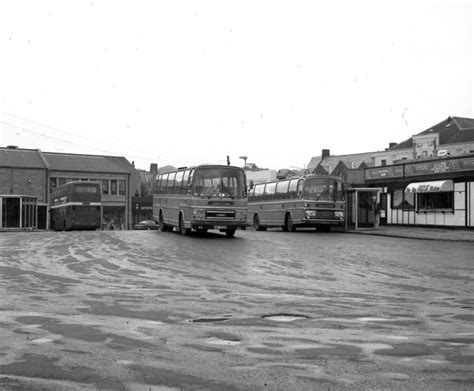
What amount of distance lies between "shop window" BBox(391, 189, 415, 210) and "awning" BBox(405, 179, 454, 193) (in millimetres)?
800

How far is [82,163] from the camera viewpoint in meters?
89.4

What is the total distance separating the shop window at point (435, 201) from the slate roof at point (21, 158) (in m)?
56.5

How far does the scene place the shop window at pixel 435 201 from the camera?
1446 inches

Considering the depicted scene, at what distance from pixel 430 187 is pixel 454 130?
147ft

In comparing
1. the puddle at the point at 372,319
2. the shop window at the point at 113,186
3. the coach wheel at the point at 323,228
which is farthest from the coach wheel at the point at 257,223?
the shop window at the point at 113,186

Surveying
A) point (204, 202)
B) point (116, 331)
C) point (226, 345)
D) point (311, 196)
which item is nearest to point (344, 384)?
point (226, 345)

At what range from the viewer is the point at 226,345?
666 centimetres

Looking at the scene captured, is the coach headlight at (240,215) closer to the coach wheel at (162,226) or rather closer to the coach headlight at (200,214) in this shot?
the coach headlight at (200,214)

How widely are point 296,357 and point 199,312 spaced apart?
2932 mm

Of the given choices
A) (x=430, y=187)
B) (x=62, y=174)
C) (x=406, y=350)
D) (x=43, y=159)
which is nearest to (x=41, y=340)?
(x=406, y=350)

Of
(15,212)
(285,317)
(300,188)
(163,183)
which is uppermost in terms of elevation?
(163,183)

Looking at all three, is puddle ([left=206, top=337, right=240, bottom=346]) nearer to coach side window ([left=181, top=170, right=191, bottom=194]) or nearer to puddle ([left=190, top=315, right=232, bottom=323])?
puddle ([left=190, top=315, right=232, bottom=323])

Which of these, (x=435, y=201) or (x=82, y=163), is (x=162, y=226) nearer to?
(x=435, y=201)

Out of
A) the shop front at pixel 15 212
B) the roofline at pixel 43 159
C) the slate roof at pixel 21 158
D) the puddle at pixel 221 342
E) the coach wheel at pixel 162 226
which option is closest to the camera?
the puddle at pixel 221 342
